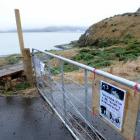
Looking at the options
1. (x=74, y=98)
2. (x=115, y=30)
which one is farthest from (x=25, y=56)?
(x=115, y=30)

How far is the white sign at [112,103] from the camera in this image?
2.99m

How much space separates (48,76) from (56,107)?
77 cm

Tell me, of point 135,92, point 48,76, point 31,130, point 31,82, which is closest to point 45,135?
point 31,130

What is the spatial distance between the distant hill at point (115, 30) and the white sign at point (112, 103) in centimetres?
4019

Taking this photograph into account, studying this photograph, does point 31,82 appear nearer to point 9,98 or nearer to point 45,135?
point 9,98

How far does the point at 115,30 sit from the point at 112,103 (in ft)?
157

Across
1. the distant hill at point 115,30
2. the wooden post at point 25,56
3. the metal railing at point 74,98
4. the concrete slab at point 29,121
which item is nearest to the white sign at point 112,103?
the metal railing at point 74,98

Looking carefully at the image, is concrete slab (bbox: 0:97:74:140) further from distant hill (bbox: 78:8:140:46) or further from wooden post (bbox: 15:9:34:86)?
distant hill (bbox: 78:8:140:46)

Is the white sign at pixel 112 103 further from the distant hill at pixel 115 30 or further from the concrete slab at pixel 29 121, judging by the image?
the distant hill at pixel 115 30

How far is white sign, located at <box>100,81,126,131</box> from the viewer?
299 cm

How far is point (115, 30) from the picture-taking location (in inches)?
1954

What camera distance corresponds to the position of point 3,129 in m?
5.29

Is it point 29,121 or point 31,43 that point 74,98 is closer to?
point 29,121

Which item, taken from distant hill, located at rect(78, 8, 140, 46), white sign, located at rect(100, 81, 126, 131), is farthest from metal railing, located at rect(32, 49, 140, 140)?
distant hill, located at rect(78, 8, 140, 46)
